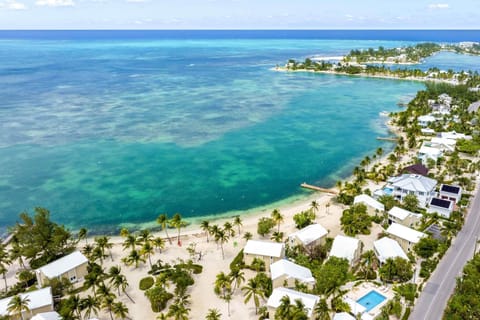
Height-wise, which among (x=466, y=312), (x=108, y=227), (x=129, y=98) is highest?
(x=129, y=98)

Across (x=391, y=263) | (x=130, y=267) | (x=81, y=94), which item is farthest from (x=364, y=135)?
(x=81, y=94)

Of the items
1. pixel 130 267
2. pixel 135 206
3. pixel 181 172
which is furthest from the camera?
pixel 181 172

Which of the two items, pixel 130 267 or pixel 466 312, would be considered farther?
pixel 130 267

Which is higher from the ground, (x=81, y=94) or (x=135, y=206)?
(x=81, y=94)

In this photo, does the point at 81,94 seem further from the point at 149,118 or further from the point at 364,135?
the point at 364,135

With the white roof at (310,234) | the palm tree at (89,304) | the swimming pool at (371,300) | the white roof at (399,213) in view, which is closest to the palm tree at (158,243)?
the palm tree at (89,304)

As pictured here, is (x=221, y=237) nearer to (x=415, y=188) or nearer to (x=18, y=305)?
(x=18, y=305)

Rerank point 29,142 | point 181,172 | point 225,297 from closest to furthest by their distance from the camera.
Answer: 1. point 225,297
2. point 181,172
3. point 29,142

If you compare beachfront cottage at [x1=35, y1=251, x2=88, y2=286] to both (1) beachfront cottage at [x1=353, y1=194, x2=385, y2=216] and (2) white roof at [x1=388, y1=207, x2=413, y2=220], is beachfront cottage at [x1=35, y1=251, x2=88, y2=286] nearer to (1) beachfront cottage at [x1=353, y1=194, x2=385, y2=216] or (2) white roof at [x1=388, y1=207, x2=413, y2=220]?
(1) beachfront cottage at [x1=353, y1=194, x2=385, y2=216]

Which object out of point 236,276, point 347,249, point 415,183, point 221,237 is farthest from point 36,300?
point 415,183
